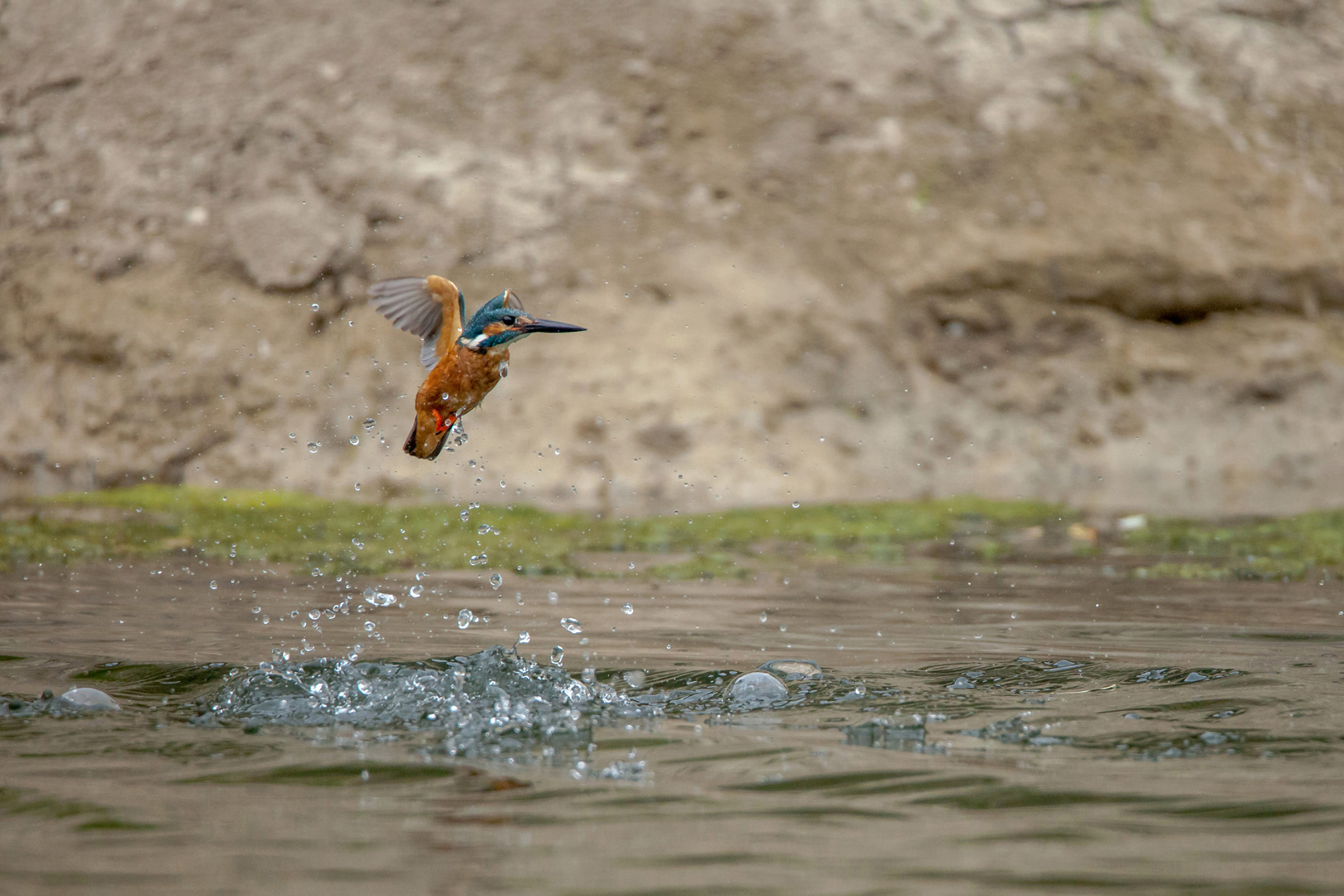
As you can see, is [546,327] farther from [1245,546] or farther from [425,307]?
[1245,546]

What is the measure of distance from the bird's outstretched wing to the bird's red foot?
0.37m

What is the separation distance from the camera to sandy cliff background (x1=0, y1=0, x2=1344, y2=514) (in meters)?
9.42

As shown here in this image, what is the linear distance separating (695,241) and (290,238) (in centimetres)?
261

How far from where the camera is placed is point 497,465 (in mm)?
9234

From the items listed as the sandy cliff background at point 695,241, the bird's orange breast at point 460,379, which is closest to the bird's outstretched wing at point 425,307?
the bird's orange breast at point 460,379

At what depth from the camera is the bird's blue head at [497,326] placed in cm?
330

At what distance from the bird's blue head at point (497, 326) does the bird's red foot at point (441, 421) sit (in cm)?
17

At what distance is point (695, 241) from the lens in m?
9.84

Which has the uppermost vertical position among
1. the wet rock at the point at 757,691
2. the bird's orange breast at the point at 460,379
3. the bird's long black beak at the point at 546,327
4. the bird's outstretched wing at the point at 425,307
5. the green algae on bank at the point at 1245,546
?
the bird's outstretched wing at the point at 425,307

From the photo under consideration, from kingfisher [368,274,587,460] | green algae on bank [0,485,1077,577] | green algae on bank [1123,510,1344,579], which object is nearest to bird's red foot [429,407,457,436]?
kingfisher [368,274,587,460]

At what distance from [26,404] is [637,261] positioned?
4.02 m

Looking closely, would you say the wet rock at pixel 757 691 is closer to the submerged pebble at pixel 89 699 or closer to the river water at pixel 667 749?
the river water at pixel 667 749

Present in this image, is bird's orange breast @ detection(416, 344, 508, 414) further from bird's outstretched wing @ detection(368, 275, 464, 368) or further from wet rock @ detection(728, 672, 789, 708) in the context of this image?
wet rock @ detection(728, 672, 789, 708)

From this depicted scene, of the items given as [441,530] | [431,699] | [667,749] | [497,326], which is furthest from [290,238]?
[667,749]
